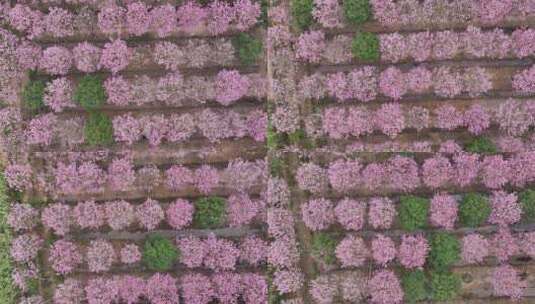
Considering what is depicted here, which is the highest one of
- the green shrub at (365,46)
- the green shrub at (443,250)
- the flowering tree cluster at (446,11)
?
the flowering tree cluster at (446,11)

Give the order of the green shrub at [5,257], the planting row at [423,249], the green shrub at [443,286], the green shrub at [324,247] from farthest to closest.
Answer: the green shrub at [5,257] → the green shrub at [324,247] → the planting row at [423,249] → the green shrub at [443,286]

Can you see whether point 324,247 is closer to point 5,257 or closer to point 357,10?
point 357,10

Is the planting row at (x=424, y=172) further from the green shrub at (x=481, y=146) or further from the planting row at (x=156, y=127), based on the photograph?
the planting row at (x=156, y=127)

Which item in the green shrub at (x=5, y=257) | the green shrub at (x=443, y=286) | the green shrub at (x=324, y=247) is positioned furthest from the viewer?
the green shrub at (x=5, y=257)

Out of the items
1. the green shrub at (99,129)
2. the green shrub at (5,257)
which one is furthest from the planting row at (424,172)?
the green shrub at (5,257)

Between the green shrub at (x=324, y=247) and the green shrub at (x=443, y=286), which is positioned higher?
the green shrub at (x=324, y=247)

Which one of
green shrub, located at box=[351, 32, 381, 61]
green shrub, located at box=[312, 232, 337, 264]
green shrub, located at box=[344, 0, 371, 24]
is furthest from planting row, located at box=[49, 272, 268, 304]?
green shrub, located at box=[344, 0, 371, 24]

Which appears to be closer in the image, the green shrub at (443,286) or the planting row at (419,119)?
the green shrub at (443,286)

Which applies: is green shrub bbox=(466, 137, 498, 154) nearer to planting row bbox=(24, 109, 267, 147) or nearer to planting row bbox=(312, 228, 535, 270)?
planting row bbox=(312, 228, 535, 270)
